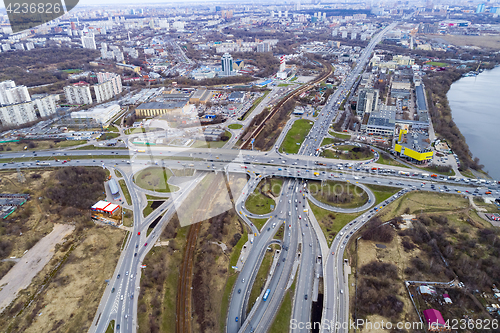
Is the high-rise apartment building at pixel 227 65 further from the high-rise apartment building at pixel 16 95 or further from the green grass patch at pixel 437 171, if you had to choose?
the green grass patch at pixel 437 171

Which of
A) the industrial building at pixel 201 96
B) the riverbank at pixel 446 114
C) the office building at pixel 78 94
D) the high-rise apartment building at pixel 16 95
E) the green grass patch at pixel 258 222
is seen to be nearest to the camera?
the green grass patch at pixel 258 222

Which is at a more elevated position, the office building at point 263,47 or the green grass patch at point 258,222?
the office building at point 263,47

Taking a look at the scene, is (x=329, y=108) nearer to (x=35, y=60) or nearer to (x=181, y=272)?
(x=181, y=272)

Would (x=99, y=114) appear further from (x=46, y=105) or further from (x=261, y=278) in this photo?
(x=261, y=278)

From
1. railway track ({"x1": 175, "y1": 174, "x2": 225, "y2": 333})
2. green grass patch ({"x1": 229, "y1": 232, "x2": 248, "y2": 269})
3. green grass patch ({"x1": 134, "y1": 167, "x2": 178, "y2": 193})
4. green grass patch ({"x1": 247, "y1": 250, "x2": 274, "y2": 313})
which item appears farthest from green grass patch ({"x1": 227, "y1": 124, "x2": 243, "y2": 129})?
green grass patch ({"x1": 247, "y1": 250, "x2": 274, "y2": 313})

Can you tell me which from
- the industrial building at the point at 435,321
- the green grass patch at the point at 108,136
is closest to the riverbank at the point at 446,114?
the industrial building at the point at 435,321

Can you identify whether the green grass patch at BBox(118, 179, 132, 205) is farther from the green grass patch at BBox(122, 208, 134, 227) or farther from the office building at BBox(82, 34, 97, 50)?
the office building at BBox(82, 34, 97, 50)

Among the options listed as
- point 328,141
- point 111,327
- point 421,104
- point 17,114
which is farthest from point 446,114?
point 17,114
